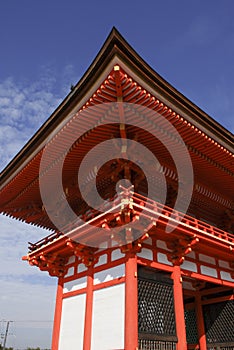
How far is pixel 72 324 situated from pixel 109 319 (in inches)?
92.1

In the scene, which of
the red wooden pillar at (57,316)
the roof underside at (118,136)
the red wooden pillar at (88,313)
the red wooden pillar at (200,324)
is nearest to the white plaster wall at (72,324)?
the red wooden pillar at (57,316)

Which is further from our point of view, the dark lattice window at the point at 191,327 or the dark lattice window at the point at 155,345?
the dark lattice window at the point at 191,327

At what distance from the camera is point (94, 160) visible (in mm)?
11992

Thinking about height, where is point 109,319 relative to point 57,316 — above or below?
below

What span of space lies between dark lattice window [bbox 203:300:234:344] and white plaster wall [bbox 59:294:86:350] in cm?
622

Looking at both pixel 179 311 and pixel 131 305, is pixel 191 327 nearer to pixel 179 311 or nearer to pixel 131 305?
pixel 179 311

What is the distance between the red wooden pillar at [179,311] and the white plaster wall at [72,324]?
3364mm

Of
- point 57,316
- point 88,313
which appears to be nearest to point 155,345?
point 88,313

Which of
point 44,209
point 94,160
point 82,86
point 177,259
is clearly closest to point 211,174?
point 177,259

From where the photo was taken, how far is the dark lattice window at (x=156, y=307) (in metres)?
10.1

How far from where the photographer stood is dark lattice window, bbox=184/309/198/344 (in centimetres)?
1461

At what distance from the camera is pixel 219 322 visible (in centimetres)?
1384

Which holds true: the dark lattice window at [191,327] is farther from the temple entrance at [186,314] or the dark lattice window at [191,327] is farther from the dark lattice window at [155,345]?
the dark lattice window at [155,345]

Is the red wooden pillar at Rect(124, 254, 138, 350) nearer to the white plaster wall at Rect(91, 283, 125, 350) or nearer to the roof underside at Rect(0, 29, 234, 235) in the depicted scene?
the white plaster wall at Rect(91, 283, 125, 350)
